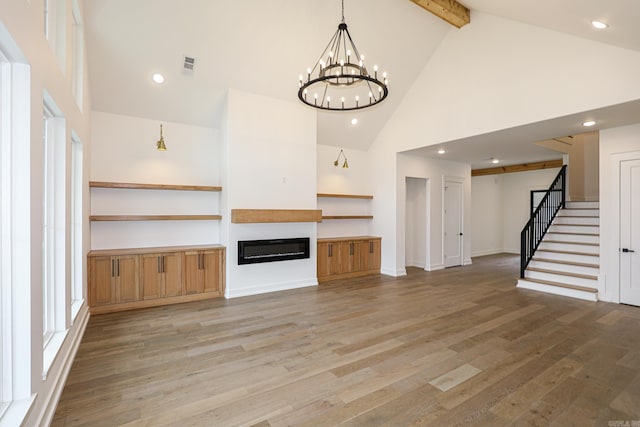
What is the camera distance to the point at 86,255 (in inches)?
169

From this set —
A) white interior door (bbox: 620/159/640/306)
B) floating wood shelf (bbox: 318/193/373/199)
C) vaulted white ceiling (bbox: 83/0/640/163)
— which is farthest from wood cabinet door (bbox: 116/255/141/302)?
white interior door (bbox: 620/159/640/306)

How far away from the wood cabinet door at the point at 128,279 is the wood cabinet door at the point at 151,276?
9cm

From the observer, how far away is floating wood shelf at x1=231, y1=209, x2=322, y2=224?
17.2ft

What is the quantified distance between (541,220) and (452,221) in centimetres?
197

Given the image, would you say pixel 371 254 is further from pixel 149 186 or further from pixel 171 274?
pixel 149 186

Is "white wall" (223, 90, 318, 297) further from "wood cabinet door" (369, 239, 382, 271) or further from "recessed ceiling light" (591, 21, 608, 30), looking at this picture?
"recessed ceiling light" (591, 21, 608, 30)

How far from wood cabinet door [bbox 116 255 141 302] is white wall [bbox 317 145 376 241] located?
387 centimetres

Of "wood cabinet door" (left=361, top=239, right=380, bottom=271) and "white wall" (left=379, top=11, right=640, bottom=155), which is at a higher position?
"white wall" (left=379, top=11, right=640, bottom=155)

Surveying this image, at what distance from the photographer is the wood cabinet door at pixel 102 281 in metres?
4.45

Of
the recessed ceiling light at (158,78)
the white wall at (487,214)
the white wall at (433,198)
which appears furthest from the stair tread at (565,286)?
the recessed ceiling light at (158,78)

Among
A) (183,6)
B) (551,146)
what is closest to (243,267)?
(183,6)

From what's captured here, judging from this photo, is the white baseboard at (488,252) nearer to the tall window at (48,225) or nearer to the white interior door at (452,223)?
the white interior door at (452,223)

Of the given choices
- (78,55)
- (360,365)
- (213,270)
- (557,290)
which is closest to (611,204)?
(557,290)

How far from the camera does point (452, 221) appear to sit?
27.6 feet
